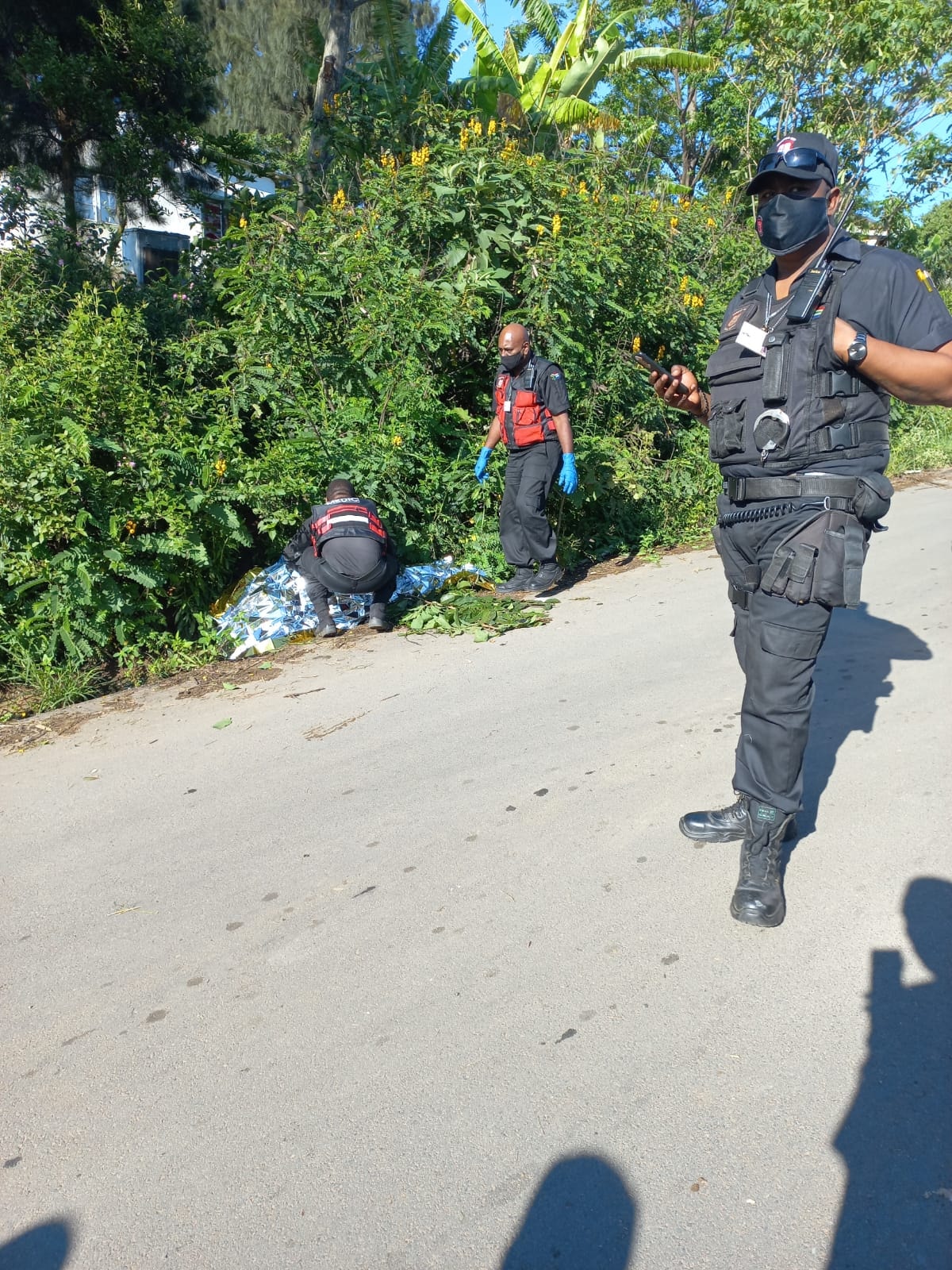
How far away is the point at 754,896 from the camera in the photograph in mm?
2947

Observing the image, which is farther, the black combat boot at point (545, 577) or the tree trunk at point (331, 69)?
the tree trunk at point (331, 69)

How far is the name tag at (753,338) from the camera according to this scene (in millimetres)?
2930

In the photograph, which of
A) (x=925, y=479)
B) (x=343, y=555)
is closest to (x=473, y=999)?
(x=343, y=555)

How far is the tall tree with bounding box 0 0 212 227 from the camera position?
951 centimetres

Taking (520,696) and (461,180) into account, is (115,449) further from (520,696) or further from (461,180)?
(461,180)

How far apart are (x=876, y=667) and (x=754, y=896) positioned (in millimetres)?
2564

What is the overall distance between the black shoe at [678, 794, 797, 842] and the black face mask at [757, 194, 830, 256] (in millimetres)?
1905

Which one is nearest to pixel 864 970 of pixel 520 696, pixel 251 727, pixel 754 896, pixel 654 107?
pixel 754 896

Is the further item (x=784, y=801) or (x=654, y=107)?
(x=654, y=107)

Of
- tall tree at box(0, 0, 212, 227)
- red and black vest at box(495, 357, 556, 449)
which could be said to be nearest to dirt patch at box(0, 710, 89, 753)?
red and black vest at box(495, 357, 556, 449)

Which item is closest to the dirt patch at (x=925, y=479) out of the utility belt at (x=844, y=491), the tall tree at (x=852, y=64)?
the tall tree at (x=852, y=64)

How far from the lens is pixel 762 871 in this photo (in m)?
2.98

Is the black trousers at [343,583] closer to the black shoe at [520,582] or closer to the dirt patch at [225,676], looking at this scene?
the dirt patch at [225,676]

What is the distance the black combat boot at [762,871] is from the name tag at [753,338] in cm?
146
